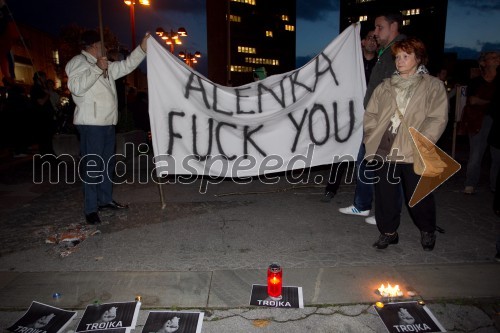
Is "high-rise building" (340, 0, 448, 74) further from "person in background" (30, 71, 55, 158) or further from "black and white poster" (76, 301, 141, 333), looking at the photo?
"black and white poster" (76, 301, 141, 333)

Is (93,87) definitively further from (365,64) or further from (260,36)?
(260,36)

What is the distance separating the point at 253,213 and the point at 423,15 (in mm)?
83603

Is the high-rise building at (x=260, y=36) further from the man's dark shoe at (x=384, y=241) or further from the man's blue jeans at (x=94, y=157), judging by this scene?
the man's dark shoe at (x=384, y=241)

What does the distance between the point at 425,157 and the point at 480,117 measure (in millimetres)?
2849

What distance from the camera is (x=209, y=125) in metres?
4.48

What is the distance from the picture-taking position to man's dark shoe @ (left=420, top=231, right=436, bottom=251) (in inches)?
134

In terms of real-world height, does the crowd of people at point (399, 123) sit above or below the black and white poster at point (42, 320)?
above

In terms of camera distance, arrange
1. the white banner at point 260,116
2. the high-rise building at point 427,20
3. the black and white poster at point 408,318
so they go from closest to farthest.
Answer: the black and white poster at point 408,318, the white banner at point 260,116, the high-rise building at point 427,20

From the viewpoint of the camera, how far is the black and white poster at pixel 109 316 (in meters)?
2.36

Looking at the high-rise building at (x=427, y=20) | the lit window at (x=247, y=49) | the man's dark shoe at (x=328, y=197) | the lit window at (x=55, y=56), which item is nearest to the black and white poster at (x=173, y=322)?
the man's dark shoe at (x=328, y=197)

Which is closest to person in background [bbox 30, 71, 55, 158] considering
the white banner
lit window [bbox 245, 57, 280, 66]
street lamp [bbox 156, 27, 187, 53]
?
the white banner

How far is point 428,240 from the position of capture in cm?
341

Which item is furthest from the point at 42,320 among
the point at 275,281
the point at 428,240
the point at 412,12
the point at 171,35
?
the point at 412,12

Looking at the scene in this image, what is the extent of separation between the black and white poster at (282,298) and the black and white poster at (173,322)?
0.43 meters
